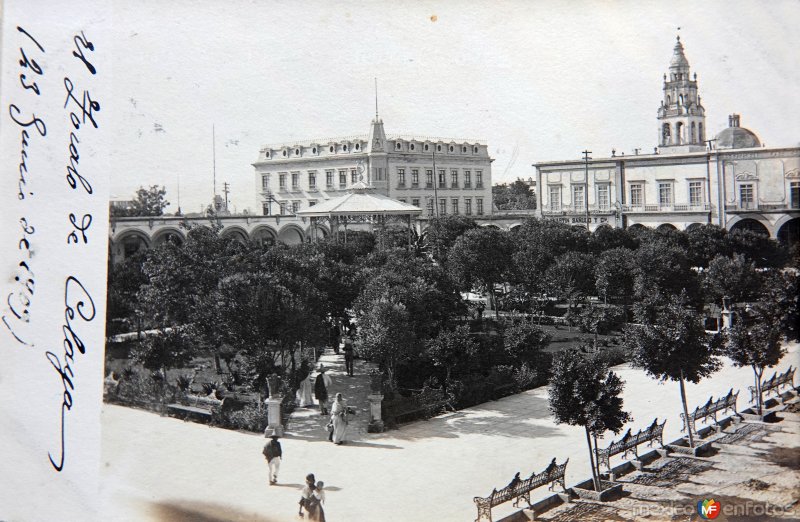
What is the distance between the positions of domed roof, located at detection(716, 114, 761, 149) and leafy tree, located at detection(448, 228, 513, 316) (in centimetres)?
651

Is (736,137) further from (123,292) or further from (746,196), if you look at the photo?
(123,292)

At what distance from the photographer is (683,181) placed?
37.8 feet

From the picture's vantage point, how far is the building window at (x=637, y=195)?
1299 cm

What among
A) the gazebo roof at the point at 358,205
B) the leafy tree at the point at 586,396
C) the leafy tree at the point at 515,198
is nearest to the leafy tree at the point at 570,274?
the leafy tree at the point at 515,198

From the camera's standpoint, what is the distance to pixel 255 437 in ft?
23.3

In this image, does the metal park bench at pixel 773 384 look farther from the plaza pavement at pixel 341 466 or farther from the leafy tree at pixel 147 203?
the leafy tree at pixel 147 203

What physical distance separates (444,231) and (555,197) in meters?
3.60

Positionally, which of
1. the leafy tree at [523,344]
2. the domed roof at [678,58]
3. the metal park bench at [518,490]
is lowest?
the metal park bench at [518,490]

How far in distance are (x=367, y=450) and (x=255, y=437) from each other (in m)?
1.17

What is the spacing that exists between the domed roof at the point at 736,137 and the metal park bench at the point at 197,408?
19.9 ft

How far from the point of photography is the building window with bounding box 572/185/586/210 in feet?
45.2

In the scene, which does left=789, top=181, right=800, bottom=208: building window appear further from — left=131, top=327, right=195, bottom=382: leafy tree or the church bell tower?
left=131, top=327, right=195, bottom=382: leafy tree

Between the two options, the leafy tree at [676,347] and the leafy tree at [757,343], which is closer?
the leafy tree at [676,347]

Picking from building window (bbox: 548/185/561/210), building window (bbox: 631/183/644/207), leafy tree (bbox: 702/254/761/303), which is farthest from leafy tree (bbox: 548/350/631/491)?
building window (bbox: 548/185/561/210)
